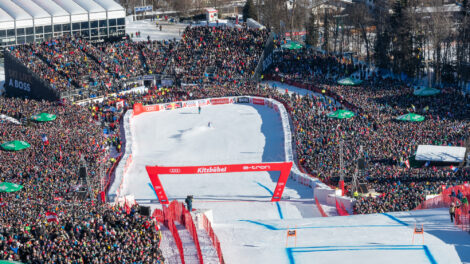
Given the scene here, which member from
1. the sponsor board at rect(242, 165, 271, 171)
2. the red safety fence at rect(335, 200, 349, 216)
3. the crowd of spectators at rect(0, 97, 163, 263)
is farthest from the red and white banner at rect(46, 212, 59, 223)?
the red safety fence at rect(335, 200, 349, 216)

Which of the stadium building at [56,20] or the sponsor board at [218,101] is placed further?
the stadium building at [56,20]

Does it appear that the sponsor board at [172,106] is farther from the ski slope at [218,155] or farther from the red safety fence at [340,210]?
the red safety fence at [340,210]

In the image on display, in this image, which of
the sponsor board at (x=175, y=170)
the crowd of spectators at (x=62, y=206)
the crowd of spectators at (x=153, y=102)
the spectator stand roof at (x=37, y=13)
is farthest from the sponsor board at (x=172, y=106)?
the sponsor board at (x=175, y=170)

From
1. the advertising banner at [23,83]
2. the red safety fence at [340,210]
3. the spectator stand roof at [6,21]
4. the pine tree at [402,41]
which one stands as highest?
the spectator stand roof at [6,21]

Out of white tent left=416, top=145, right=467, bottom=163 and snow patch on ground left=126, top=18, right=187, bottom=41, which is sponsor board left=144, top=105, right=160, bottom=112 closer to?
snow patch on ground left=126, top=18, right=187, bottom=41

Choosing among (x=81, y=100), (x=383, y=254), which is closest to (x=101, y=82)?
(x=81, y=100)

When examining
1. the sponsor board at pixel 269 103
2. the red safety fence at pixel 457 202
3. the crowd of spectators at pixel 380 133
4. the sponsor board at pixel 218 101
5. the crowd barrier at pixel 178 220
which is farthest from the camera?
the sponsor board at pixel 218 101
